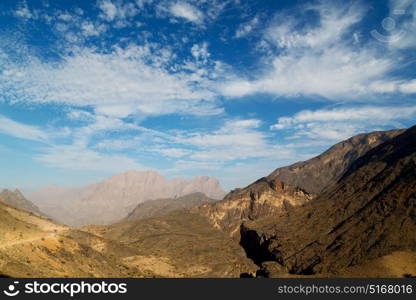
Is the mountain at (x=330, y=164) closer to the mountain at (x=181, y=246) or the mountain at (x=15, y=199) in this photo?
the mountain at (x=181, y=246)

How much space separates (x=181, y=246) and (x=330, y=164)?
106945 mm

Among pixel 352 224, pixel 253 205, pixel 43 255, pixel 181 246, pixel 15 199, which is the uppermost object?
pixel 15 199

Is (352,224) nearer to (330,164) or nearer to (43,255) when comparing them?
(43,255)

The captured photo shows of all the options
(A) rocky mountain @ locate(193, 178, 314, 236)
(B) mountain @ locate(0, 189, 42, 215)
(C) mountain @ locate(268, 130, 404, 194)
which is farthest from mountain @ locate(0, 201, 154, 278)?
(B) mountain @ locate(0, 189, 42, 215)

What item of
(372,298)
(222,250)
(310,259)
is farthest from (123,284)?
(222,250)

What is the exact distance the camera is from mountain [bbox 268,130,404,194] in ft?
490

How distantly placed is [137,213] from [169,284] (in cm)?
18480

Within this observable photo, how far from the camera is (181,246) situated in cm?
8169

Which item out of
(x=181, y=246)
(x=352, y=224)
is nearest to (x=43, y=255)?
(x=181, y=246)

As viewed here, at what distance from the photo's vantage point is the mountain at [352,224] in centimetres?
5259

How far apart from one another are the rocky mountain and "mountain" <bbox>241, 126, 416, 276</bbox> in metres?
13.7

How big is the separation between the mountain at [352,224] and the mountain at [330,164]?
5583 cm

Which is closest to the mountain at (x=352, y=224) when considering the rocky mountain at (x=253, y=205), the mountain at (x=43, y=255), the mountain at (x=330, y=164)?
the rocky mountain at (x=253, y=205)

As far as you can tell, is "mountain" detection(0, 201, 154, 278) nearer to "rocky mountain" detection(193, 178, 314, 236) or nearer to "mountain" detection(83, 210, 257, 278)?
"mountain" detection(83, 210, 257, 278)
